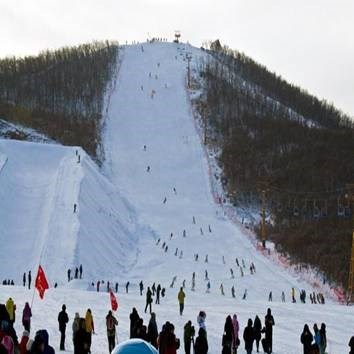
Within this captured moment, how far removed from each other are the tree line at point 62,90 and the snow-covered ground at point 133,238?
4.03 meters

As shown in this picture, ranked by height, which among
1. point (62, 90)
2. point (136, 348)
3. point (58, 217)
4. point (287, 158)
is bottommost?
point (136, 348)

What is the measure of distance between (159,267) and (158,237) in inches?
288

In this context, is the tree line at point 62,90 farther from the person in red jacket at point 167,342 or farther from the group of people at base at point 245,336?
the person in red jacket at point 167,342

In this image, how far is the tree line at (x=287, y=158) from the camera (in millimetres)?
49469

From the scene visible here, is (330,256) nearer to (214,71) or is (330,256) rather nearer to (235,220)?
(235,220)

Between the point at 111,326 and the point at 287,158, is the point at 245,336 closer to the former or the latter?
the point at 111,326

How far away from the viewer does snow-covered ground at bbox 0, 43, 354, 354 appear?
927 inches

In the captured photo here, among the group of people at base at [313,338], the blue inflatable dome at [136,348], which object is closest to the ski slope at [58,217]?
the group of people at base at [313,338]

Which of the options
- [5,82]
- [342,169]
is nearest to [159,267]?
[342,169]

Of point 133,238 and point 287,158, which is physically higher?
point 287,158

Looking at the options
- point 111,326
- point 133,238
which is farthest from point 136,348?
point 133,238

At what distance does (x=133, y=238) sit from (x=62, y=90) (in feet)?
151

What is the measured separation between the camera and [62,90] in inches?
3477

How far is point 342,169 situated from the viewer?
229 feet
